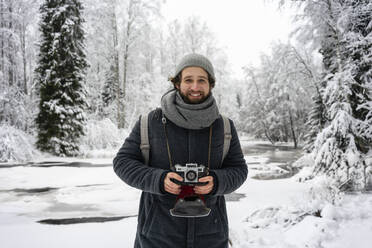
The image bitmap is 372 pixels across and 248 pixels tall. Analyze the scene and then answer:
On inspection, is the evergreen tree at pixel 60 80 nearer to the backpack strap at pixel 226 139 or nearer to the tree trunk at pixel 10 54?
the tree trunk at pixel 10 54

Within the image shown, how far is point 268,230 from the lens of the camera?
366 centimetres

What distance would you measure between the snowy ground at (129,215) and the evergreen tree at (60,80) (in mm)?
5702

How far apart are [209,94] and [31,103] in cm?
1544

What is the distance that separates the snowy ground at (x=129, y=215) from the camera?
3275 mm

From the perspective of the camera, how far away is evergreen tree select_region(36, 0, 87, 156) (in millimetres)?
12547

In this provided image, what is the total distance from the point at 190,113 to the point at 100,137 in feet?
45.6

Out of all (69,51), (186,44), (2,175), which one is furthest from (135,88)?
(2,175)

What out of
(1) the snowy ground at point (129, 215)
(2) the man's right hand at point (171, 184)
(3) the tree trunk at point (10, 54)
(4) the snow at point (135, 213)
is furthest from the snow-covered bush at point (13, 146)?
(2) the man's right hand at point (171, 184)

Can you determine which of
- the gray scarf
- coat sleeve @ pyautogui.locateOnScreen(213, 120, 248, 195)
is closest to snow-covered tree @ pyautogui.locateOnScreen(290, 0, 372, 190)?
coat sleeve @ pyautogui.locateOnScreen(213, 120, 248, 195)

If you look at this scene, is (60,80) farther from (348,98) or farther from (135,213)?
(348,98)

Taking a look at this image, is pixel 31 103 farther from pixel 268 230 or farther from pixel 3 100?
pixel 268 230

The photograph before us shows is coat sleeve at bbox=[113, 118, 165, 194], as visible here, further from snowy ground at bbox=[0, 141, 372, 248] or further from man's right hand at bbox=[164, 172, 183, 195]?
snowy ground at bbox=[0, 141, 372, 248]

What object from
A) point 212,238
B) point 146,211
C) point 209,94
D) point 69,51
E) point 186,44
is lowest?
point 212,238

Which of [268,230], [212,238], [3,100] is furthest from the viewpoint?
[3,100]
